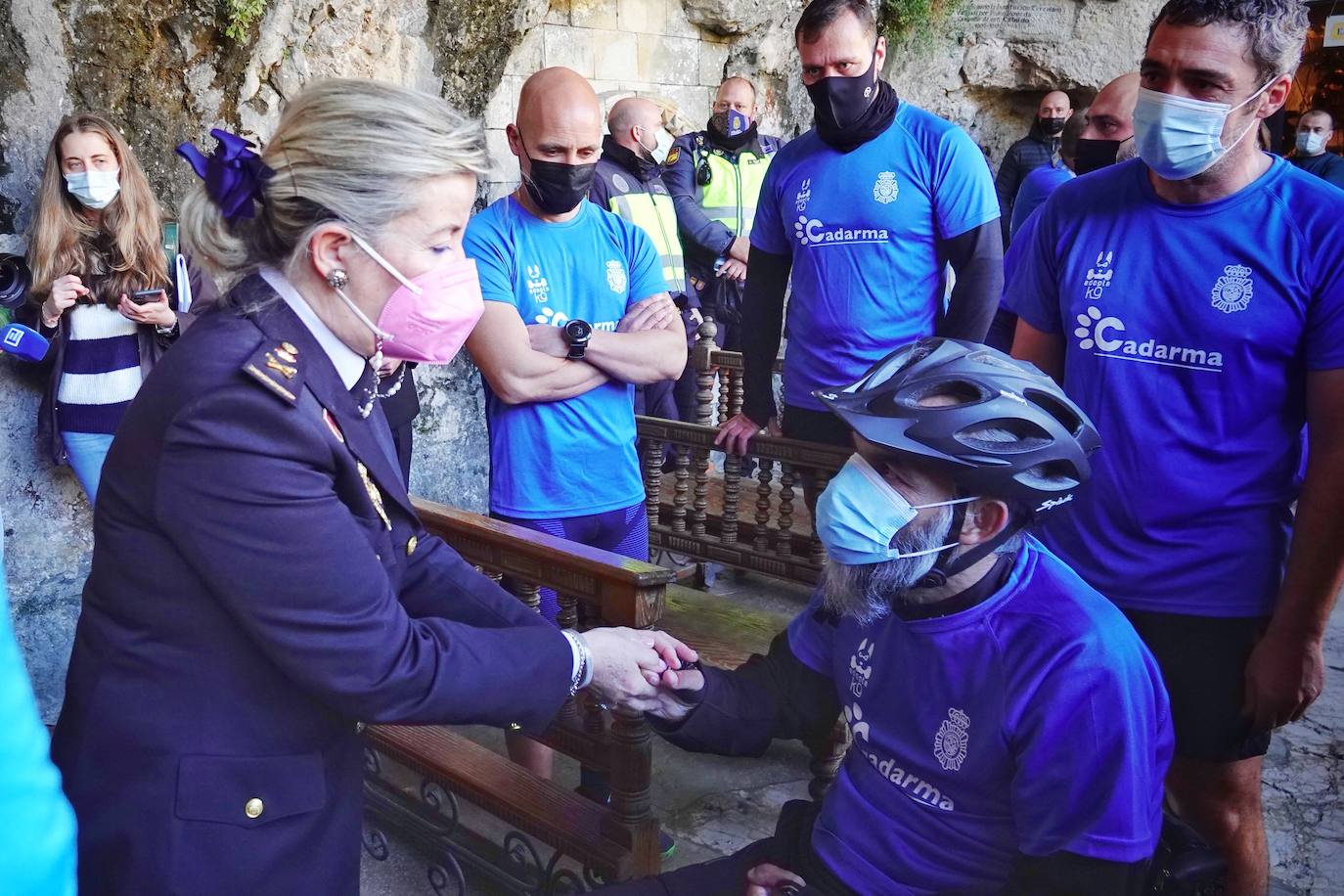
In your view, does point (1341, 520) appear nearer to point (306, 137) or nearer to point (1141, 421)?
point (1141, 421)

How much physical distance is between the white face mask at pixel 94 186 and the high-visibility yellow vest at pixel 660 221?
7.80 feet

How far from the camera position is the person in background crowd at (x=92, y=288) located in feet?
13.4

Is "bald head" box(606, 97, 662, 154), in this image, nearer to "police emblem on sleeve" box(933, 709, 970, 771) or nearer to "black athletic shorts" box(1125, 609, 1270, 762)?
"black athletic shorts" box(1125, 609, 1270, 762)

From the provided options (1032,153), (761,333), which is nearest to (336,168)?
(761,333)

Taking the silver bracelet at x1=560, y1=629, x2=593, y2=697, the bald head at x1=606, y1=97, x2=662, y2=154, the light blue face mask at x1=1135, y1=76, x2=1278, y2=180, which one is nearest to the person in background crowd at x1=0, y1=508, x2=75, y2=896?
the silver bracelet at x1=560, y1=629, x2=593, y2=697

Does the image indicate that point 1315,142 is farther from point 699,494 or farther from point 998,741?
point 998,741

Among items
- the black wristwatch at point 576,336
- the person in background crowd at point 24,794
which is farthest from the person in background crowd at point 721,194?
the person in background crowd at point 24,794

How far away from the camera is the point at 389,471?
1810mm

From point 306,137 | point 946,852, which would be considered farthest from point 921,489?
point 306,137

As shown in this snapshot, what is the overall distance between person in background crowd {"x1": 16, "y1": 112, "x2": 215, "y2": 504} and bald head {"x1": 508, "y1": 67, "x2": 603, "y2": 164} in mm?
1607

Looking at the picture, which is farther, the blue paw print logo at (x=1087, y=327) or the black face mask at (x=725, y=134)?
the black face mask at (x=725, y=134)

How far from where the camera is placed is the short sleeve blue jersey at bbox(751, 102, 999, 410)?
3615 mm

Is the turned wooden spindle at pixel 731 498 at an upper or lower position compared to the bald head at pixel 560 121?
lower

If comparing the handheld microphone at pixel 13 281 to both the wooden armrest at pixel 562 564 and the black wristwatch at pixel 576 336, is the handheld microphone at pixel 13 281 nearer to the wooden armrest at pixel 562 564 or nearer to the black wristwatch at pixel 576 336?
the wooden armrest at pixel 562 564
